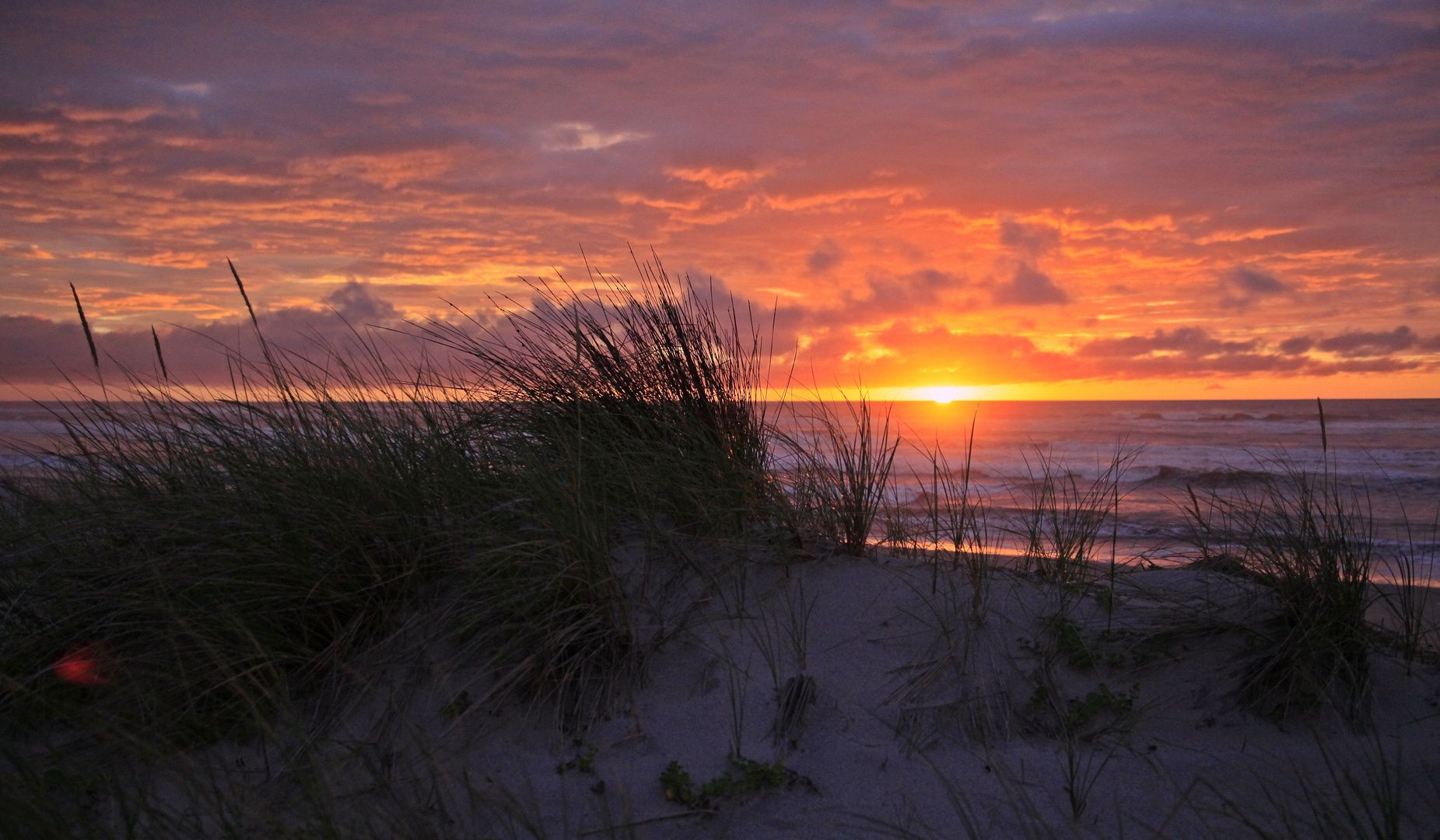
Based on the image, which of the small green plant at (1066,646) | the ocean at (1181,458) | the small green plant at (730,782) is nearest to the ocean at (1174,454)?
the ocean at (1181,458)

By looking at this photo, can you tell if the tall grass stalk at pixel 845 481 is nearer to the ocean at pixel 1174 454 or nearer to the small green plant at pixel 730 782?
the ocean at pixel 1174 454

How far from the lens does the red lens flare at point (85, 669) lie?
8.21 ft

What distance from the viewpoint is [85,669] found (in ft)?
8.25

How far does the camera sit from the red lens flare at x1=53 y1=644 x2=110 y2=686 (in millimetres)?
2504

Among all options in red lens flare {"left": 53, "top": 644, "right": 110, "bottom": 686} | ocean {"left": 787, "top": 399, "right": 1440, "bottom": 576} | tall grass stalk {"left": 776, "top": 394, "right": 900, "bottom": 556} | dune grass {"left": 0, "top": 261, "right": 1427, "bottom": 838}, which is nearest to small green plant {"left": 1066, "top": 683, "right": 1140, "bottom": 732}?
dune grass {"left": 0, "top": 261, "right": 1427, "bottom": 838}

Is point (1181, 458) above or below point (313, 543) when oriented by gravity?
below

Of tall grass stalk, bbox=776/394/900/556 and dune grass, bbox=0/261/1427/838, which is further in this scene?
tall grass stalk, bbox=776/394/900/556

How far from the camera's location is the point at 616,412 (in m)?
3.74

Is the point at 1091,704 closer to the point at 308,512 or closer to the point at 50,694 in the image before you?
the point at 308,512

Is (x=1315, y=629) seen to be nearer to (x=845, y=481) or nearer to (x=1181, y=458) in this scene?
(x=845, y=481)

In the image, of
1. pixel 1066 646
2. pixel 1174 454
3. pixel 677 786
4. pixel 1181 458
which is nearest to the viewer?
pixel 677 786

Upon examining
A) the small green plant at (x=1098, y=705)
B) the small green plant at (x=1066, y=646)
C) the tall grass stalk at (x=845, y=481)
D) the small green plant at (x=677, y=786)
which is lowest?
the small green plant at (x=677, y=786)

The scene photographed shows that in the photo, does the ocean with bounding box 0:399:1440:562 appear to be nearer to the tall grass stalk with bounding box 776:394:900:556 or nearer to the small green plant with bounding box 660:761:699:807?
the tall grass stalk with bounding box 776:394:900:556

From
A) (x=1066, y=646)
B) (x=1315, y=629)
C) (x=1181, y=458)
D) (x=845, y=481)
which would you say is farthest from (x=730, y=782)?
(x=1181, y=458)
